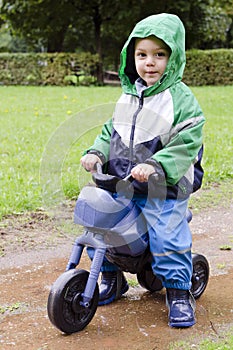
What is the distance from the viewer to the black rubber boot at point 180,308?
2.88m

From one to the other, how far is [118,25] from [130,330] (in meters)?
21.2

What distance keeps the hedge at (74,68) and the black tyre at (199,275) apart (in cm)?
1723

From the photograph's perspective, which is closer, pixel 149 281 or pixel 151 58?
pixel 151 58

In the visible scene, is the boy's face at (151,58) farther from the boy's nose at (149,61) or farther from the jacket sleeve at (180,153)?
the jacket sleeve at (180,153)

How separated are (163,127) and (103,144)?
0.34 m

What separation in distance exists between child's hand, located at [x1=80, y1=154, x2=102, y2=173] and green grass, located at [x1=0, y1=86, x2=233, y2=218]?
10cm

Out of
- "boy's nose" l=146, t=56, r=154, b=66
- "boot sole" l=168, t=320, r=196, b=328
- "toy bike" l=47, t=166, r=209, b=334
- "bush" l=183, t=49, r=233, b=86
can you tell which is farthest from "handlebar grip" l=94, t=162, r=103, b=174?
"bush" l=183, t=49, r=233, b=86

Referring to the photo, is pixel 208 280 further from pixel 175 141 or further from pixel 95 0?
pixel 95 0

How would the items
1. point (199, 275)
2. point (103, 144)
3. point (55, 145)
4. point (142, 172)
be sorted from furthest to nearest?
point (199, 275), point (103, 144), point (55, 145), point (142, 172)

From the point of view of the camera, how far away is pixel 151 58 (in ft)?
9.46

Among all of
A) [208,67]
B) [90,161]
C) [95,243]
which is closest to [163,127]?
[90,161]

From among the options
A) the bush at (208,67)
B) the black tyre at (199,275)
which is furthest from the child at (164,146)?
the bush at (208,67)

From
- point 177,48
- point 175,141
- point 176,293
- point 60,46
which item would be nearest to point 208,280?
point 176,293

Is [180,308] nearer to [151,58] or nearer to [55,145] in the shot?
[55,145]
